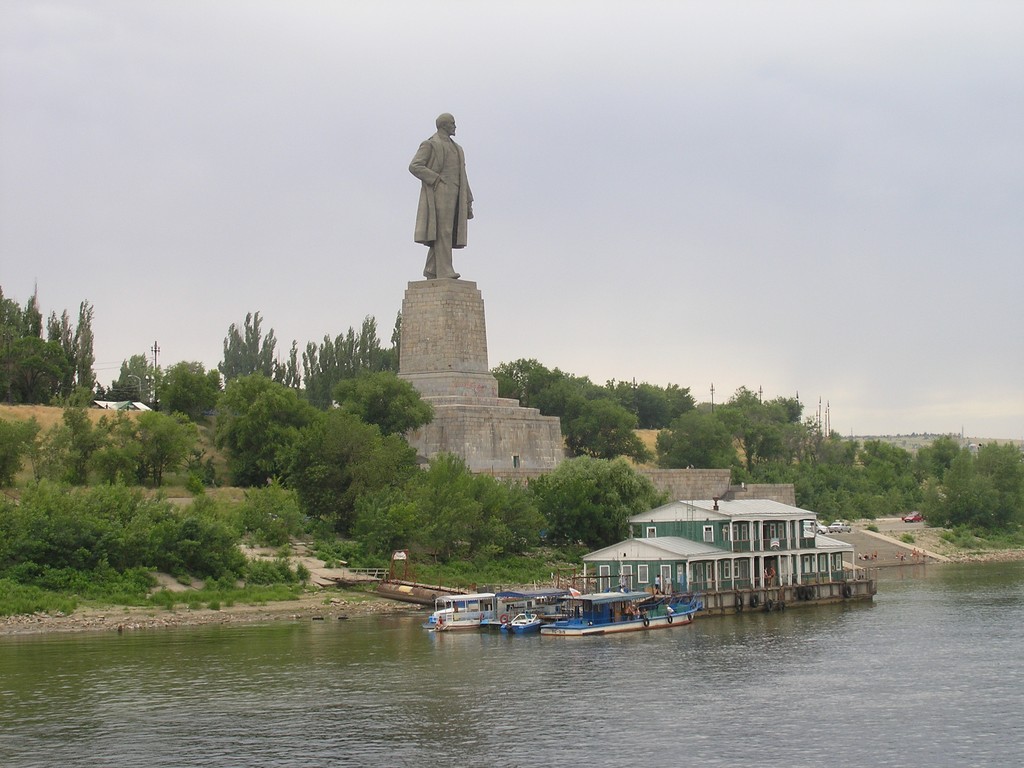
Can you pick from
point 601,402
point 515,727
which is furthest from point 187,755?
point 601,402

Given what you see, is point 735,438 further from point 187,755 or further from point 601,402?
point 187,755

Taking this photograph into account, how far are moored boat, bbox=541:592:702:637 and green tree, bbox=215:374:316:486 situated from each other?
16376 millimetres

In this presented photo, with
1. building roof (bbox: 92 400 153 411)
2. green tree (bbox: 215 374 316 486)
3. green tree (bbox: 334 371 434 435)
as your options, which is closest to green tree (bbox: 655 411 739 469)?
green tree (bbox: 334 371 434 435)

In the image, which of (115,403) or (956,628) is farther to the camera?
(115,403)

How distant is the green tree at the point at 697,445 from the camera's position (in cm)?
8294

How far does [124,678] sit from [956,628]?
74.8 feet

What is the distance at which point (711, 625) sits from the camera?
43906mm

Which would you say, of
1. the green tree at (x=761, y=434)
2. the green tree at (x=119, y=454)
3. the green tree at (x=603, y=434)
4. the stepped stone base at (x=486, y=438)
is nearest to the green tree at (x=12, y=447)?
the green tree at (x=119, y=454)

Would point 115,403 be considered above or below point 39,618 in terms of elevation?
above

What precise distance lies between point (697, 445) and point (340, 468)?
33477 mm

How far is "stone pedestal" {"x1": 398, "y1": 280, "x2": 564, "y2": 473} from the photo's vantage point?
58719 mm

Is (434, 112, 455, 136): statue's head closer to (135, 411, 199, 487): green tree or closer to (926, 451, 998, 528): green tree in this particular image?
(135, 411, 199, 487): green tree

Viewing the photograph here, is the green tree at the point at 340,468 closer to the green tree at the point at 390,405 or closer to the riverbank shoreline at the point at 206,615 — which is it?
the green tree at the point at 390,405

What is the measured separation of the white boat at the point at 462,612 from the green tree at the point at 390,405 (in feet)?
42.3
